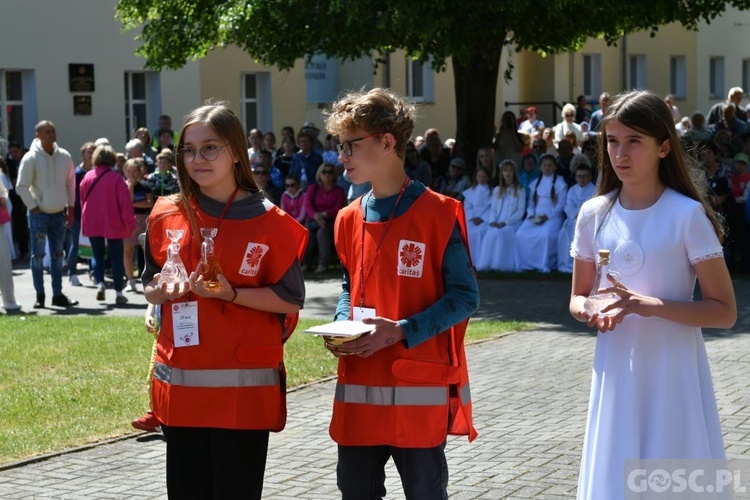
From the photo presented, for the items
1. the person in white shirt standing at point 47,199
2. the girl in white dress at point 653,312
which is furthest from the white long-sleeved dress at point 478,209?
the girl in white dress at point 653,312

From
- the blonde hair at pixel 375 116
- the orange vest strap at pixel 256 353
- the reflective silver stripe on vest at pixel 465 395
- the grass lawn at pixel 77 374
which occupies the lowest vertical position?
the grass lawn at pixel 77 374

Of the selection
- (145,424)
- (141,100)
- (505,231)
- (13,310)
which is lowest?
(13,310)

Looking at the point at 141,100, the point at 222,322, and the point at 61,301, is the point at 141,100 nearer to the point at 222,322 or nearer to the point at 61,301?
the point at 61,301

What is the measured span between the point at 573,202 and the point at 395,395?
13.5m

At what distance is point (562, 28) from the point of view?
58.5 feet

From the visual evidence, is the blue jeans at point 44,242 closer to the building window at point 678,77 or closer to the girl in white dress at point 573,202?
the girl in white dress at point 573,202

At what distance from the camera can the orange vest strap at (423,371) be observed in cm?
433

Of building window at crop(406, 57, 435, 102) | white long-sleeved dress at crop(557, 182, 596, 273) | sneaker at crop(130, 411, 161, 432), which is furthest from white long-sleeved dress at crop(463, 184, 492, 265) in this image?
building window at crop(406, 57, 435, 102)

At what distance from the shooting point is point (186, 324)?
4.47 m

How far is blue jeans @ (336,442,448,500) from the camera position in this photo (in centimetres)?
437

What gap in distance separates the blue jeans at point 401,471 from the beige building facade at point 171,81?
16.9m

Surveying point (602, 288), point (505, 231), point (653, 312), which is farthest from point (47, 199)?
point (653, 312)

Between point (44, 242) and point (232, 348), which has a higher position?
point (232, 348)

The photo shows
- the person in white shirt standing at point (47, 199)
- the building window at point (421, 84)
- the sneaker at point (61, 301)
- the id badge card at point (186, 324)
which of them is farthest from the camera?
the building window at point (421, 84)
